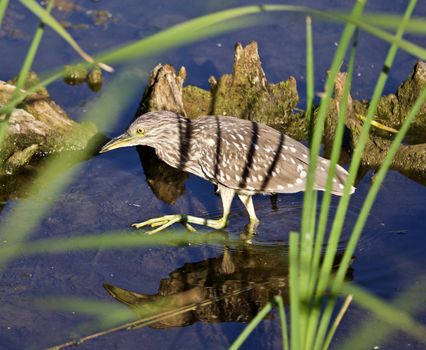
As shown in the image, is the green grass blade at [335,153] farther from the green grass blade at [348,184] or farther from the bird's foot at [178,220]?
the bird's foot at [178,220]

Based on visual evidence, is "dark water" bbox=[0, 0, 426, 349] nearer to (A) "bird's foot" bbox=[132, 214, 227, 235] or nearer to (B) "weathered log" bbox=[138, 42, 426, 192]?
(A) "bird's foot" bbox=[132, 214, 227, 235]

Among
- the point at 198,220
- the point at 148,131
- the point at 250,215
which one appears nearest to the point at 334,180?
the point at 250,215

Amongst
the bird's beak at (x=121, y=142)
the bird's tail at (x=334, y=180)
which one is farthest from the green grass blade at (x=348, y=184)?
the bird's beak at (x=121, y=142)

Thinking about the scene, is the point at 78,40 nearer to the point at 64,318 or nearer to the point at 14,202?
the point at 14,202

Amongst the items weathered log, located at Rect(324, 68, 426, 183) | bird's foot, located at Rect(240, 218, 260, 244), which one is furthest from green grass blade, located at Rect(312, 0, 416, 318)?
weathered log, located at Rect(324, 68, 426, 183)

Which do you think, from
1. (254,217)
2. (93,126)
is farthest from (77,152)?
(254,217)
